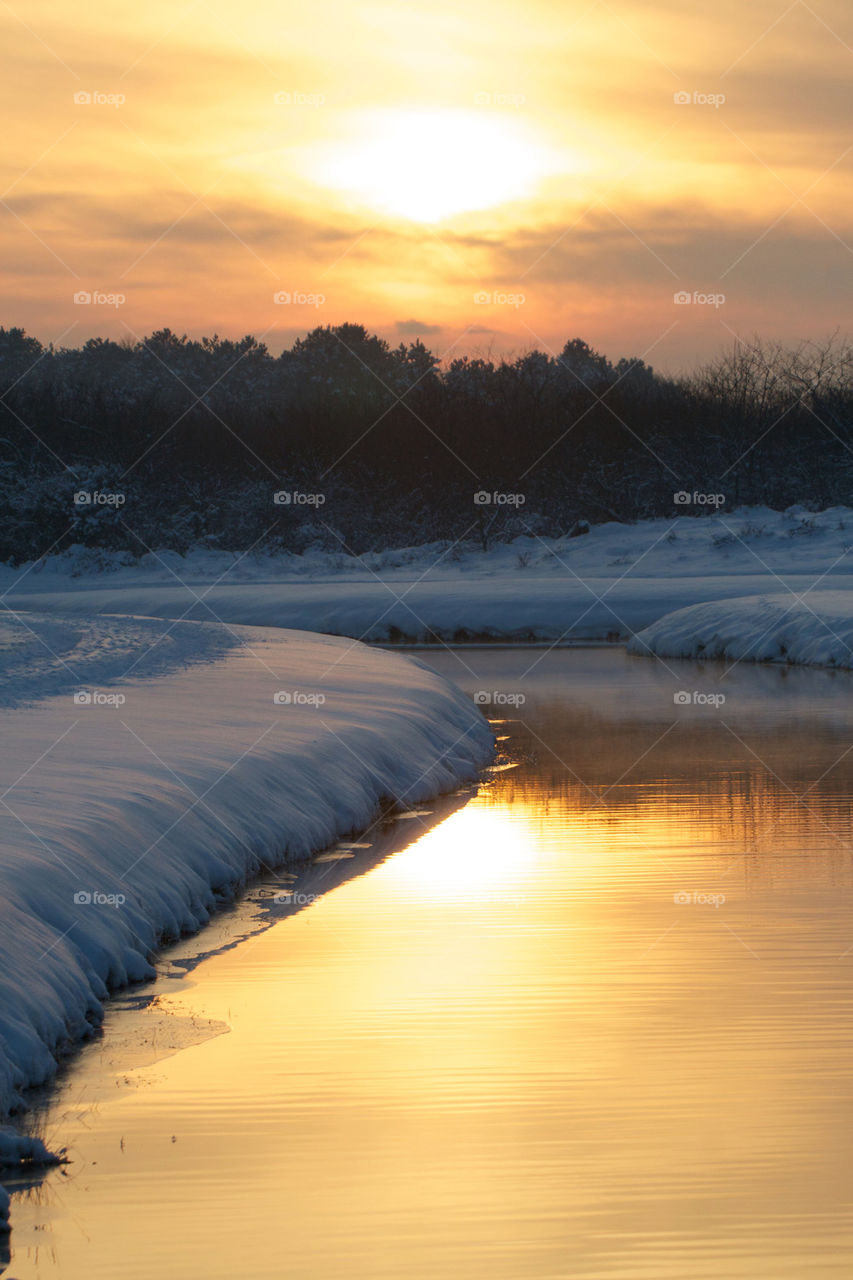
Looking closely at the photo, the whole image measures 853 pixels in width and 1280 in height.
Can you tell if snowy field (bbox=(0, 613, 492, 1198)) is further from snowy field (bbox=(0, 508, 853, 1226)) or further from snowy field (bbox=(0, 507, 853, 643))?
snowy field (bbox=(0, 507, 853, 643))

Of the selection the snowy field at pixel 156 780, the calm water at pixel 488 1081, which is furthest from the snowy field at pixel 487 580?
the calm water at pixel 488 1081

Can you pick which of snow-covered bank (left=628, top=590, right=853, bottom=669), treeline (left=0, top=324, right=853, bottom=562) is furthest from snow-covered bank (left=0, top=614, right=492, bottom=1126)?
treeline (left=0, top=324, right=853, bottom=562)

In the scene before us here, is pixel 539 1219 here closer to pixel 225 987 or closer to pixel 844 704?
pixel 225 987

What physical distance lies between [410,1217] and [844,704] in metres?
16.9

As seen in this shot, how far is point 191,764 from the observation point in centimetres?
1102

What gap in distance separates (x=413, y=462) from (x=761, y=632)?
2460cm

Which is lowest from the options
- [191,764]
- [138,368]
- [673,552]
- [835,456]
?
[191,764]

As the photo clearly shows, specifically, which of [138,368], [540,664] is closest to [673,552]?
[540,664]

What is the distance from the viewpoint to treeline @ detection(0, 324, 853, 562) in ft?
165

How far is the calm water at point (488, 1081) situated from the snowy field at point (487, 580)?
2453 centimetres

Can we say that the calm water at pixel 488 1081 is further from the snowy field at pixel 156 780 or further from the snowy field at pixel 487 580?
the snowy field at pixel 487 580

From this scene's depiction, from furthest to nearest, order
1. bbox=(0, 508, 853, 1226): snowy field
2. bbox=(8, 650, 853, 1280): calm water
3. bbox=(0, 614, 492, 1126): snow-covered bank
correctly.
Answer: bbox=(0, 508, 853, 1226): snowy field → bbox=(0, 614, 492, 1126): snow-covered bank → bbox=(8, 650, 853, 1280): calm water

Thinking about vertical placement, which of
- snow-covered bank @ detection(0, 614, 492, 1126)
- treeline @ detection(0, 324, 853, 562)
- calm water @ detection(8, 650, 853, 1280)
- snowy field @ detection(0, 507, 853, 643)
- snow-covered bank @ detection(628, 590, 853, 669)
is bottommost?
calm water @ detection(8, 650, 853, 1280)

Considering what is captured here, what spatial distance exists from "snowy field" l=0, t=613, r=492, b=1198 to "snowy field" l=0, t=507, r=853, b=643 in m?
15.3
